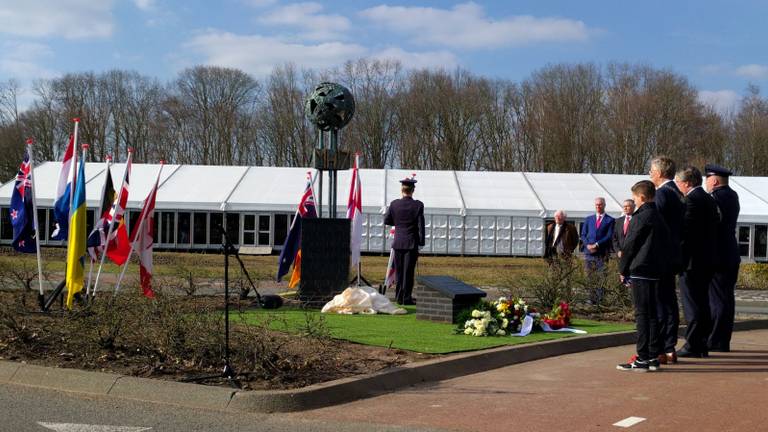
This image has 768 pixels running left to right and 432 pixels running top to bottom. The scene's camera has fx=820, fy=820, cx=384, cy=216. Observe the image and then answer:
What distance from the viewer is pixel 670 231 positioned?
24.8ft

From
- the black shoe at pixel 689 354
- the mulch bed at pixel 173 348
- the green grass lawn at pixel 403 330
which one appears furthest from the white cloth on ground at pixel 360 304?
the black shoe at pixel 689 354

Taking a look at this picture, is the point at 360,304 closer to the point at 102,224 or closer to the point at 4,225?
the point at 102,224

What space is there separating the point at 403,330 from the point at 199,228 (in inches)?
904

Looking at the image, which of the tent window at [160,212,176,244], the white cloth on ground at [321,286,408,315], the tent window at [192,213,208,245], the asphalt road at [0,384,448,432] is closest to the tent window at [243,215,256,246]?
the tent window at [192,213,208,245]

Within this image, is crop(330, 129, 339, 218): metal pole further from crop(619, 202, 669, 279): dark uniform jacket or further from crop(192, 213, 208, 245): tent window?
crop(192, 213, 208, 245): tent window

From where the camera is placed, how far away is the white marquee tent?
3067 cm

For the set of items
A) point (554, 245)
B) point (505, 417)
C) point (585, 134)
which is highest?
point (585, 134)

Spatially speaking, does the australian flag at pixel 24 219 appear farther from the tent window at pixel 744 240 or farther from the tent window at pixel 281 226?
the tent window at pixel 744 240

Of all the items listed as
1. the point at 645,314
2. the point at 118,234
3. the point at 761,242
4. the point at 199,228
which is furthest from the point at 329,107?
the point at 761,242

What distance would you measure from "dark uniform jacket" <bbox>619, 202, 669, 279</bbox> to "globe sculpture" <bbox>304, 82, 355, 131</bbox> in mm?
7036

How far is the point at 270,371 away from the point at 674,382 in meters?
3.40

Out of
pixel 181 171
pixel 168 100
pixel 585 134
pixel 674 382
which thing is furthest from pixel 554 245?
pixel 168 100

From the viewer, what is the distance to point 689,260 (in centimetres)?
820

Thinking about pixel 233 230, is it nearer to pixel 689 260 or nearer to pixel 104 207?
pixel 104 207
